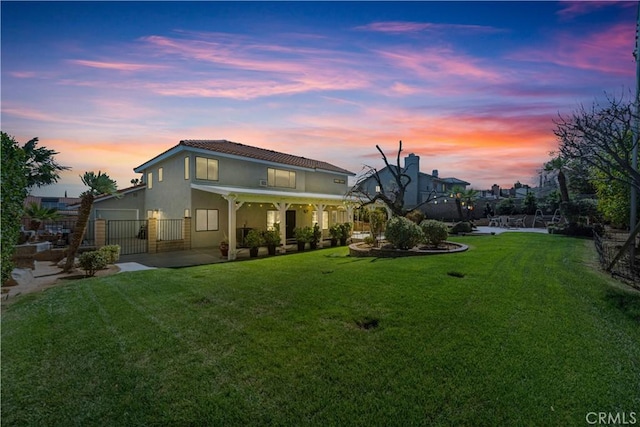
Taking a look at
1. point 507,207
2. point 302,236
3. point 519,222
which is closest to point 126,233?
point 302,236

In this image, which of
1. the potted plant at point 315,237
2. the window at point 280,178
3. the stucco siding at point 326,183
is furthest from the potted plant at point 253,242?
the stucco siding at point 326,183

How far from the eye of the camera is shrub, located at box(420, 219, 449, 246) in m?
13.9

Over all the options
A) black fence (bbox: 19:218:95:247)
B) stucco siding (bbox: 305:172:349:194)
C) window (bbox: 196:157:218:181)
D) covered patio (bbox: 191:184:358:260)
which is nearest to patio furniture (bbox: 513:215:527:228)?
stucco siding (bbox: 305:172:349:194)

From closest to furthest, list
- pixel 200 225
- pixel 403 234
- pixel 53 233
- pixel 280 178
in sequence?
1. pixel 403 234
2. pixel 200 225
3. pixel 53 233
4. pixel 280 178

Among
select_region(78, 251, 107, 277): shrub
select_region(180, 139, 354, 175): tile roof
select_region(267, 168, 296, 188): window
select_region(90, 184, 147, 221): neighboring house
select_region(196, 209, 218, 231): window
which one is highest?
select_region(180, 139, 354, 175): tile roof

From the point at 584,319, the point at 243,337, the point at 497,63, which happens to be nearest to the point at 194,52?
the point at 243,337

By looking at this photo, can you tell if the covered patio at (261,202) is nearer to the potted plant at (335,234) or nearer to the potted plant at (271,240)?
the potted plant at (271,240)

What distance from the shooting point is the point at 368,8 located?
8.94 meters

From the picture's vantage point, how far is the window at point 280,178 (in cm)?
2148

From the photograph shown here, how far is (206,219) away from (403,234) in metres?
11.1

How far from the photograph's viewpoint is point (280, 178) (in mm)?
22203

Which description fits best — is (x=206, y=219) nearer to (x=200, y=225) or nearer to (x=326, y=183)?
(x=200, y=225)

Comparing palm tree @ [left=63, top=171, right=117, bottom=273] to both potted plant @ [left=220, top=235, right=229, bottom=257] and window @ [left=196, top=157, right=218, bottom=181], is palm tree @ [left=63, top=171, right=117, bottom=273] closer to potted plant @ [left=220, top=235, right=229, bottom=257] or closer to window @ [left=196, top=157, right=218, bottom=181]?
potted plant @ [left=220, top=235, right=229, bottom=257]

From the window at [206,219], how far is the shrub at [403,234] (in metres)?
10.3
